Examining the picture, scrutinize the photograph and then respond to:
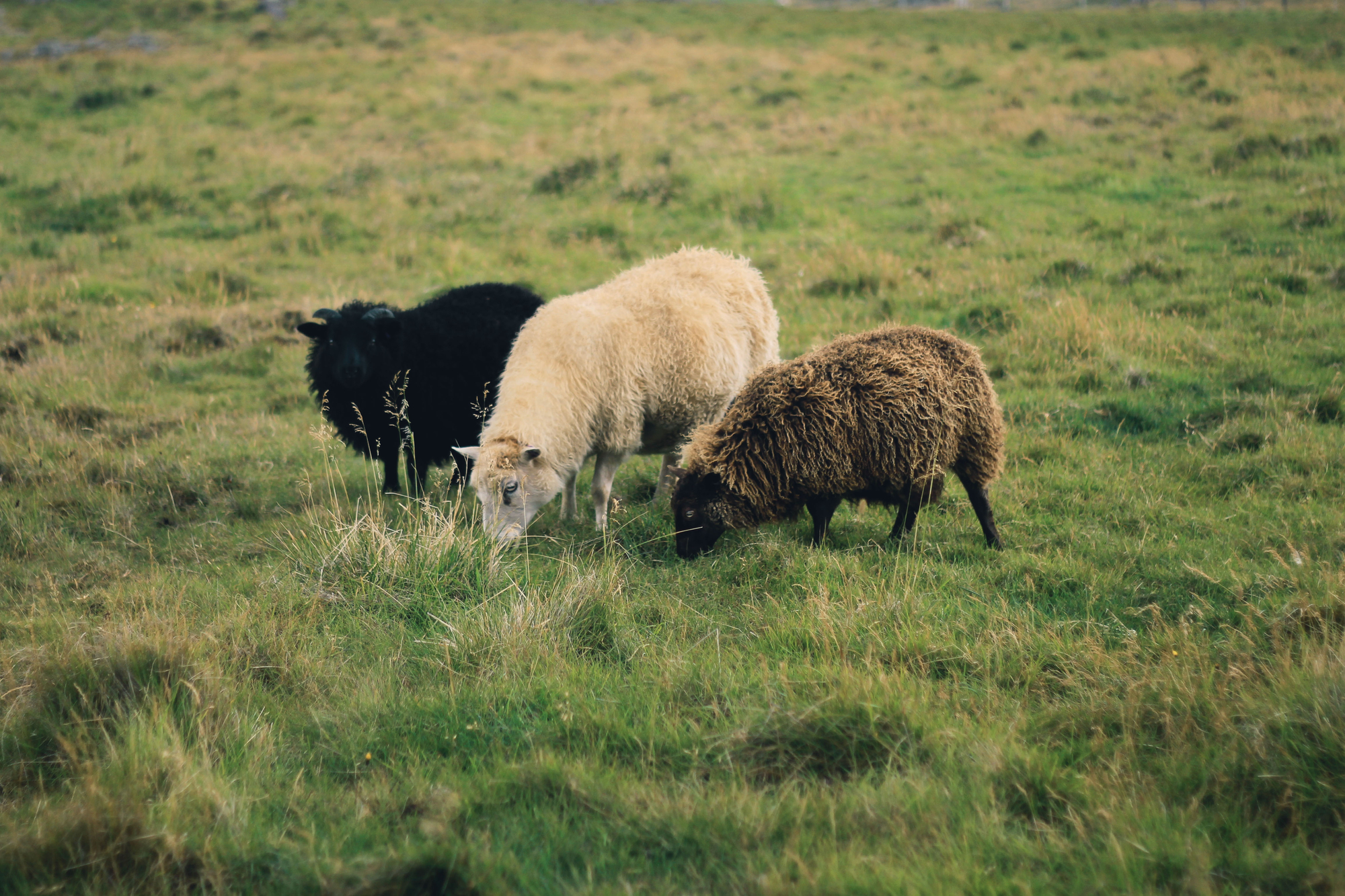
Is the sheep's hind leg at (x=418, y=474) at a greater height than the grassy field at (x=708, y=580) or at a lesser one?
lesser

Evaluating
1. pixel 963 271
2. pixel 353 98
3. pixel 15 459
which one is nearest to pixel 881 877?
pixel 15 459

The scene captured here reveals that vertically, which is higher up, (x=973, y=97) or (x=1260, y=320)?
(x=973, y=97)

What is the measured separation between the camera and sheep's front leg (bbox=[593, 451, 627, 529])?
6516 millimetres

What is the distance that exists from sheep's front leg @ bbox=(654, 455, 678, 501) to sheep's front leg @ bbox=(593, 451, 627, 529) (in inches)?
18.3

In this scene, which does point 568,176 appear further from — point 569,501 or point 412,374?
point 569,501

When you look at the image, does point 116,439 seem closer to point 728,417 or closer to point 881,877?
point 728,417

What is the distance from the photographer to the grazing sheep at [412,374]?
677 cm

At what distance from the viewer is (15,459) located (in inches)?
273

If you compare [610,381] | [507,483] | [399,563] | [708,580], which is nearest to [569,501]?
[610,381]

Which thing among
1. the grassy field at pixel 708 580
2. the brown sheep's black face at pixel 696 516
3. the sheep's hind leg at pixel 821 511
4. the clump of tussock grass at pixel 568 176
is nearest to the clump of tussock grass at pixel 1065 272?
the grassy field at pixel 708 580

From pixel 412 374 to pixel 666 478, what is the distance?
229 cm

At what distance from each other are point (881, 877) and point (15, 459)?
760 centimetres

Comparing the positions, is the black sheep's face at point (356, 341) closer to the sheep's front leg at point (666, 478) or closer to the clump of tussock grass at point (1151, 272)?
the sheep's front leg at point (666, 478)

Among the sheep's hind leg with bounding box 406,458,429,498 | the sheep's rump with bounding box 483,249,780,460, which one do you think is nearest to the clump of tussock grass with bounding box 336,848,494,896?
the sheep's rump with bounding box 483,249,780,460
